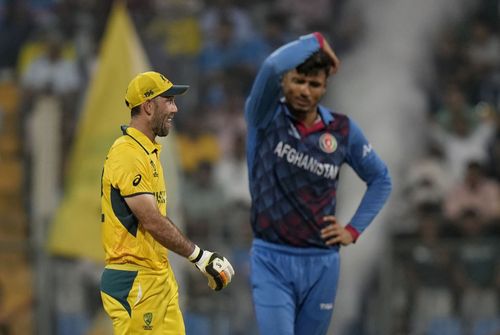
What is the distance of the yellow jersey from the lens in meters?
6.02

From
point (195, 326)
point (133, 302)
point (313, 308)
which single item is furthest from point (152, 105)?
point (195, 326)

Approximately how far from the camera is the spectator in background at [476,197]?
1185cm

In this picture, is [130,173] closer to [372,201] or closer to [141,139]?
[141,139]

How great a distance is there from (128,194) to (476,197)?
6.66 metres

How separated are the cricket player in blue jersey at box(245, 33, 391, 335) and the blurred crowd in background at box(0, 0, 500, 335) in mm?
4649

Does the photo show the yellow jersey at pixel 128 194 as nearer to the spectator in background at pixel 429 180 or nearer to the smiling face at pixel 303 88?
the smiling face at pixel 303 88

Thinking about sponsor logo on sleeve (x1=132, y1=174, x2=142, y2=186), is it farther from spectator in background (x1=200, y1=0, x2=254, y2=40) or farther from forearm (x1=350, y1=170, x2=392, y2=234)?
spectator in background (x1=200, y1=0, x2=254, y2=40)

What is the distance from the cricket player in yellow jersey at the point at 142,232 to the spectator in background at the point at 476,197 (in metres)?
6.20

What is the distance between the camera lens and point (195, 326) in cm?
1173

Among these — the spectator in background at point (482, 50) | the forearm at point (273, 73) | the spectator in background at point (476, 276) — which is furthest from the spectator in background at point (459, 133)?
the forearm at point (273, 73)

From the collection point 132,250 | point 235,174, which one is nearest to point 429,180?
point 235,174

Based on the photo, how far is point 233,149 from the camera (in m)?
12.6

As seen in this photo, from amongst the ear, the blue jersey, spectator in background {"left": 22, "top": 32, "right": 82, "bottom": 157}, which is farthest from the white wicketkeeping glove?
spectator in background {"left": 22, "top": 32, "right": 82, "bottom": 157}

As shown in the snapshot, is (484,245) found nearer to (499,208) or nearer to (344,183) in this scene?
(499,208)
